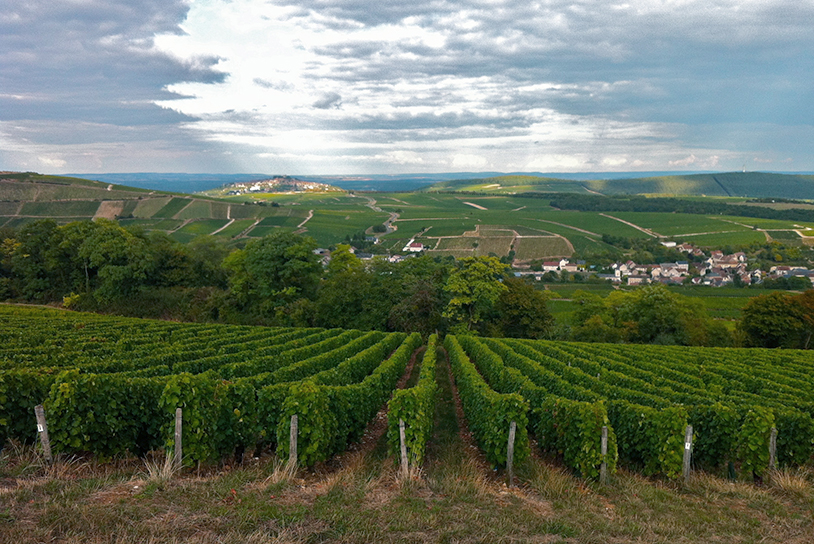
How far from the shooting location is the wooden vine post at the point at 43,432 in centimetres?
882

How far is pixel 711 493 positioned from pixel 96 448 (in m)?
12.8

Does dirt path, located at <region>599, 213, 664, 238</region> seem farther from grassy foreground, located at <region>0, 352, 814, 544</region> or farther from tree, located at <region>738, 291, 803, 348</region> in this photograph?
grassy foreground, located at <region>0, 352, 814, 544</region>

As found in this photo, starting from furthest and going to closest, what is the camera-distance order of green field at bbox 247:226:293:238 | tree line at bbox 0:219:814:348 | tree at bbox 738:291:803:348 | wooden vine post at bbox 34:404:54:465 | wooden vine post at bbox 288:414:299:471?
green field at bbox 247:226:293:238 < tree line at bbox 0:219:814:348 < tree at bbox 738:291:803:348 < wooden vine post at bbox 288:414:299:471 < wooden vine post at bbox 34:404:54:465

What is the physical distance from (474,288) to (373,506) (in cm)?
3482

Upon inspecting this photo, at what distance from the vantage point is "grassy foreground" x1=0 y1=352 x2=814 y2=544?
6.78m

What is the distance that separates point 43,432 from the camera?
888 cm

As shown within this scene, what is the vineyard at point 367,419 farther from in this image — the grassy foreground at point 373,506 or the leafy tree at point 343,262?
the leafy tree at point 343,262

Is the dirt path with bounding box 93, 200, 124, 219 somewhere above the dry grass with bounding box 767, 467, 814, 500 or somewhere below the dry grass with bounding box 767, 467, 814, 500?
above

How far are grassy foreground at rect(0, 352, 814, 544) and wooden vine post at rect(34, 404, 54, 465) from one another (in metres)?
0.21

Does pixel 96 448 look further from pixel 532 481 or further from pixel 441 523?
pixel 532 481

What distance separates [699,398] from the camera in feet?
44.4

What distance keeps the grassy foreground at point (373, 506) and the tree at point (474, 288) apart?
31.1 metres

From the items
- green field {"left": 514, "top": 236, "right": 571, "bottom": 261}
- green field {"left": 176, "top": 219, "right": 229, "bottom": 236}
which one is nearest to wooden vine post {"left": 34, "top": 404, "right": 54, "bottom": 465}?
green field {"left": 176, "top": 219, "right": 229, "bottom": 236}

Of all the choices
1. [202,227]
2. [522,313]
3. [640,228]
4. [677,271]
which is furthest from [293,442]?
[640,228]
